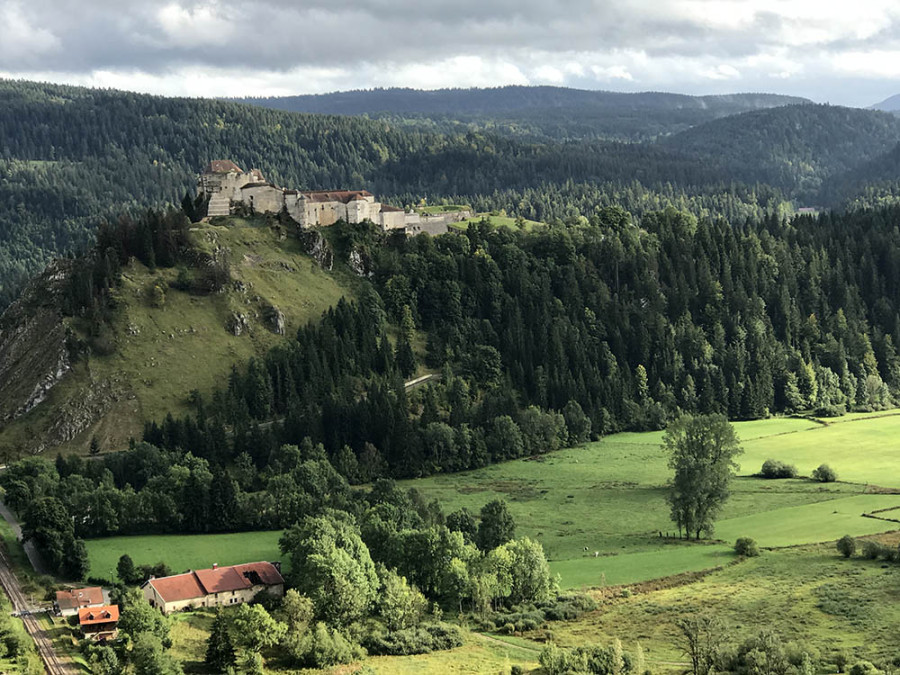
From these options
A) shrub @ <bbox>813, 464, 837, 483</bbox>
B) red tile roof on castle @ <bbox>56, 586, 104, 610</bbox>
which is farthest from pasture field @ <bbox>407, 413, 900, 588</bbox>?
red tile roof on castle @ <bbox>56, 586, 104, 610</bbox>

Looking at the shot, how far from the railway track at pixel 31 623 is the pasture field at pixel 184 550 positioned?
7422 millimetres

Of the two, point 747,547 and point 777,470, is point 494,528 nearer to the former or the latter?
point 747,547

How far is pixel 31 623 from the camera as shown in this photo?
88.0 metres

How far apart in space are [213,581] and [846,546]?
54387mm

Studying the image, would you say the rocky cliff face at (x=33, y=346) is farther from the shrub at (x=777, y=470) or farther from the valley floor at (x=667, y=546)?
the shrub at (x=777, y=470)

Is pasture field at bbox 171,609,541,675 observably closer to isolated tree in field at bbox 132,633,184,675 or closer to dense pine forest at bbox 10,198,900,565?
isolated tree in field at bbox 132,633,184,675

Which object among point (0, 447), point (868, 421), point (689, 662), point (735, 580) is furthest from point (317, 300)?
point (689, 662)

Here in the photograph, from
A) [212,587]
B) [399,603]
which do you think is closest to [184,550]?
[212,587]

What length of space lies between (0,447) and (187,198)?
2321 inches

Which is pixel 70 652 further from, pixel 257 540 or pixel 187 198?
pixel 187 198

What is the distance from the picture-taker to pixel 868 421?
549 ft

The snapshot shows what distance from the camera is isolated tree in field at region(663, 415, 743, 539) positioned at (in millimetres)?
113562

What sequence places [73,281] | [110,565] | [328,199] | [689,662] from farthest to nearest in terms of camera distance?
[328,199] → [73,281] → [110,565] → [689,662]

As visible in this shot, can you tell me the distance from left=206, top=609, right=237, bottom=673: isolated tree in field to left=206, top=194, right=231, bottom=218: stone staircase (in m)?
115
